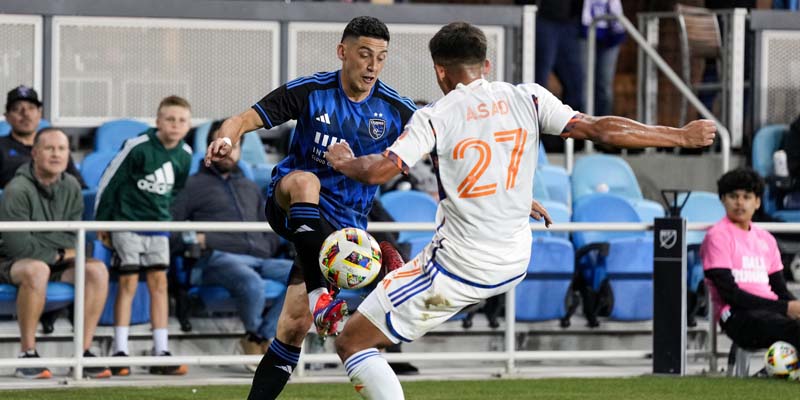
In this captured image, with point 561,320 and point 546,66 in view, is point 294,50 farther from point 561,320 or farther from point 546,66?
point 561,320

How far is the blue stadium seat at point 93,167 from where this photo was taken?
11102mm

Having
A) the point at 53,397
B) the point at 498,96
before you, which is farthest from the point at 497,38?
the point at 498,96

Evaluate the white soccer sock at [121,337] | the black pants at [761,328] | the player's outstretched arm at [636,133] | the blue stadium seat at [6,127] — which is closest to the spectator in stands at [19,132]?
the blue stadium seat at [6,127]

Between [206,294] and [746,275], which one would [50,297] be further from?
[746,275]

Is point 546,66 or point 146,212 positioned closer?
point 146,212

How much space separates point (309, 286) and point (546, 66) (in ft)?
21.4

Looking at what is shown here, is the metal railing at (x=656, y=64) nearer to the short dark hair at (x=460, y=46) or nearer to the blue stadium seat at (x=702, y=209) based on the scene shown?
the blue stadium seat at (x=702, y=209)

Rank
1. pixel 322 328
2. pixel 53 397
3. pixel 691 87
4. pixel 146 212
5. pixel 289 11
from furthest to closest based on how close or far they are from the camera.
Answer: pixel 691 87 → pixel 289 11 → pixel 146 212 → pixel 53 397 → pixel 322 328

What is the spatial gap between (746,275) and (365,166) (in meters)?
5.07

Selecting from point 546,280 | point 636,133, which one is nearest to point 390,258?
point 636,133

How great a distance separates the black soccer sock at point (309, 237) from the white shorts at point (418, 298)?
1.08 metres

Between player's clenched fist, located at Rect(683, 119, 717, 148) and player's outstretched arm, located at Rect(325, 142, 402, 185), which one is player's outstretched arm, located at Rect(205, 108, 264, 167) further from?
player's clenched fist, located at Rect(683, 119, 717, 148)

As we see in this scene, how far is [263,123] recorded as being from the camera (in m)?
7.22

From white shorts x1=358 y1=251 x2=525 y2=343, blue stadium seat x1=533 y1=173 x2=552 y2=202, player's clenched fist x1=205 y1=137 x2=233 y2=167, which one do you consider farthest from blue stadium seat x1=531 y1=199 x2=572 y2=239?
white shorts x1=358 y1=251 x2=525 y2=343
